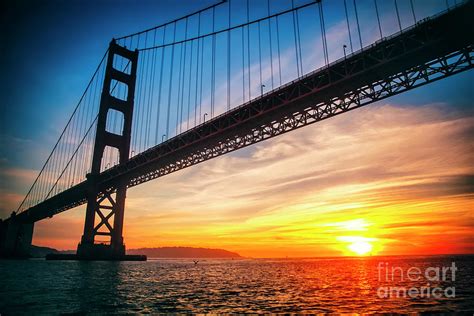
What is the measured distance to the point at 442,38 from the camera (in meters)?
21.4

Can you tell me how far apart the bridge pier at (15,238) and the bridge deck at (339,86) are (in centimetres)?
5059

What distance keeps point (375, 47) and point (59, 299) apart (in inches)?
998

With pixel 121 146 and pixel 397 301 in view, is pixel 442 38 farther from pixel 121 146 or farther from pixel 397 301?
pixel 121 146

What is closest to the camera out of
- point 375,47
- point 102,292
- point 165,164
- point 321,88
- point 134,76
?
A: point 102,292

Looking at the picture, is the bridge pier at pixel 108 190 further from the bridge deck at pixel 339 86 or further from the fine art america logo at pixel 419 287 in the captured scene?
the fine art america logo at pixel 419 287

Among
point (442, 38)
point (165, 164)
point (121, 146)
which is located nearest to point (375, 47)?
point (442, 38)

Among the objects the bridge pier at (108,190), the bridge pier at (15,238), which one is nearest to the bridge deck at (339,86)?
the bridge pier at (108,190)

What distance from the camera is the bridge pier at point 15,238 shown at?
74494 millimetres

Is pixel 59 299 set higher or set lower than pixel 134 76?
lower

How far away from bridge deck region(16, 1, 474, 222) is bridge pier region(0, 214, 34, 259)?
50.6 m

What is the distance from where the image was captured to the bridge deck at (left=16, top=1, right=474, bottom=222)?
21.8 m

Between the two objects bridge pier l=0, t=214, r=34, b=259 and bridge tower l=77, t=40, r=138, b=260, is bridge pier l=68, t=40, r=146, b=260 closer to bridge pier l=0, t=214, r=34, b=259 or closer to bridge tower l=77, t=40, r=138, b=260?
bridge tower l=77, t=40, r=138, b=260

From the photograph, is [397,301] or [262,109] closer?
[397,301]

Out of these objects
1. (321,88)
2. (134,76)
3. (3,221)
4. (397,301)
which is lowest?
(397,301)
